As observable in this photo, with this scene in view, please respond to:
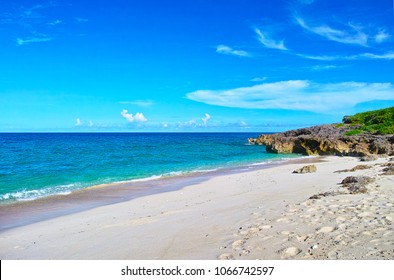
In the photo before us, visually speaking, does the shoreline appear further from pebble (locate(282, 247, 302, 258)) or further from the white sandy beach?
pebble (locate(282, 247, 302, 258))

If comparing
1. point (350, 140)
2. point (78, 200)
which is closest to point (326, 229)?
point (78, 200)

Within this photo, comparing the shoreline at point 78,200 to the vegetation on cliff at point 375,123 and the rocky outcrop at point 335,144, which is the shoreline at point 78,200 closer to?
the rocky outcrop at point 335,144

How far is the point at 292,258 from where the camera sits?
540 centimetres

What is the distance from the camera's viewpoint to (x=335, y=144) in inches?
1432

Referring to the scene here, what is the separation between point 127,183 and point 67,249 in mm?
12143

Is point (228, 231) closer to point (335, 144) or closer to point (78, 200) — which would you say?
point (78, 200)

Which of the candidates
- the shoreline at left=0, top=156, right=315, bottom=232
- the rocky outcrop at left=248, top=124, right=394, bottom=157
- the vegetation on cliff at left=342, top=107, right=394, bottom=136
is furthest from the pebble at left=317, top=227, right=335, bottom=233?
the vegetation on cliff at left=342, top=107, right=394, bottom=136

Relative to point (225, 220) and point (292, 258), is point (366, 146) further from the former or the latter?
point (292, 258)

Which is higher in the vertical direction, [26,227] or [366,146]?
[366,146]

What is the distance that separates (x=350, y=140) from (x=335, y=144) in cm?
165

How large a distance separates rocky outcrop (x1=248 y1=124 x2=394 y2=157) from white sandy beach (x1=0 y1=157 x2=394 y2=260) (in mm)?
22008

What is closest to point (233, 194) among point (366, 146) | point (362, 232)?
point (362, 232)

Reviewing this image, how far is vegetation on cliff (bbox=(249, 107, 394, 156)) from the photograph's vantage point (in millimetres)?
31898
